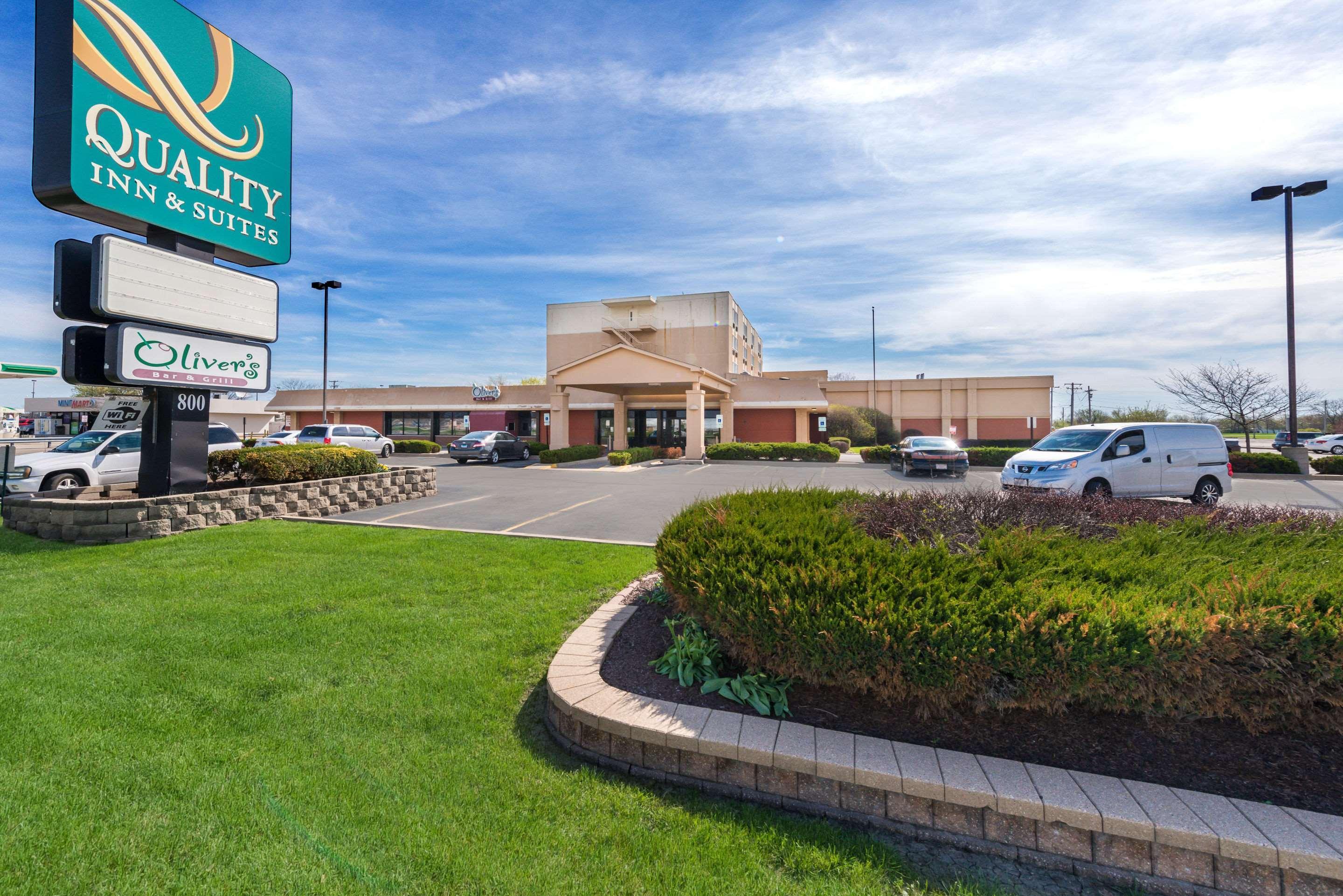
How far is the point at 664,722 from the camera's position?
311cm

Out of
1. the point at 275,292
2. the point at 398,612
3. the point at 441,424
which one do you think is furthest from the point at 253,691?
the point at 441,424

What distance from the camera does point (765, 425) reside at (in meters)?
34.7

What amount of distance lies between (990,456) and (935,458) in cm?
788

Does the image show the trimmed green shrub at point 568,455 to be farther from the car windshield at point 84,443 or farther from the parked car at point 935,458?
the car windshield at point 84,443

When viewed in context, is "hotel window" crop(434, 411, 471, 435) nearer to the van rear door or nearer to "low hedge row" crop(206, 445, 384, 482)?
"low hedge row" crop(206, 445, 384, 482)

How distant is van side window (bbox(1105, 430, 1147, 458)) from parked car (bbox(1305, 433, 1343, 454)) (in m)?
33.3

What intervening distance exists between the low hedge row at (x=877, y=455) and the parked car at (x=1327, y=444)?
26234mm

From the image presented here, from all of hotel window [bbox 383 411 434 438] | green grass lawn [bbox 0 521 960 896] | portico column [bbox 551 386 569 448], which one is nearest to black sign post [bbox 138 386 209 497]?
green grass lawn [bbox 0 521 960 896]

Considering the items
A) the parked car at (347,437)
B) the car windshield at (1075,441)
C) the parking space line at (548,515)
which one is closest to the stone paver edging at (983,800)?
the parking space line at (548,515)

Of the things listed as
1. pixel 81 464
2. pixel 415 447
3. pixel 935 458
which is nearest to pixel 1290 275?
pixel 935 458

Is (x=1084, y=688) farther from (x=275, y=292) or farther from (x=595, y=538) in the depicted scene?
(x=275, y=292)

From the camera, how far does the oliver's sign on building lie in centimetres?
767

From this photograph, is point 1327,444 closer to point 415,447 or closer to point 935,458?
point 935,458

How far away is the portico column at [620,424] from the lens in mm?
32550
